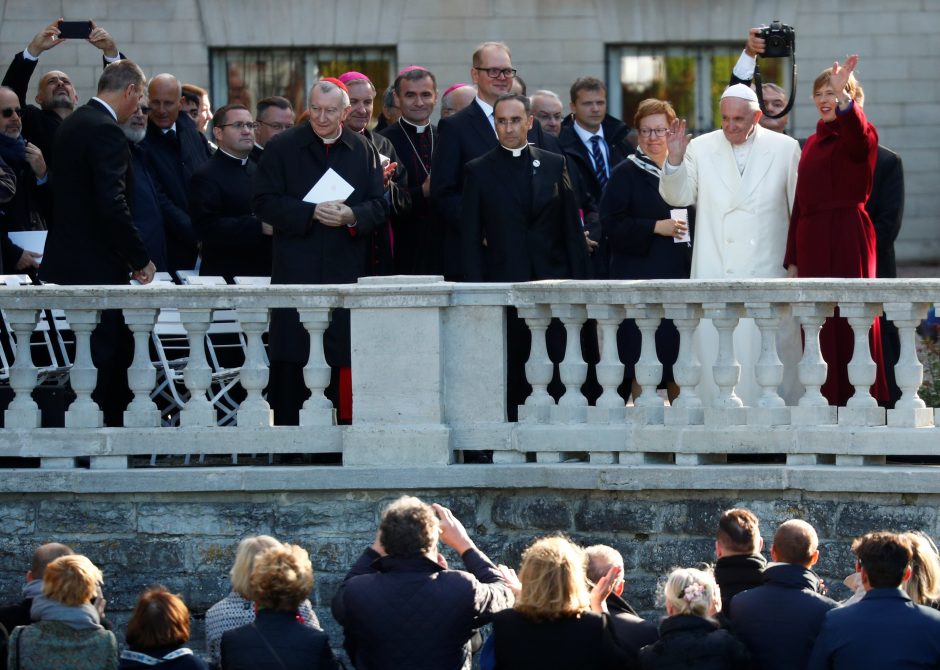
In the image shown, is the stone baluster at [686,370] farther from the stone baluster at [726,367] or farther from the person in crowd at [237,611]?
the person in crowd at [237,611]

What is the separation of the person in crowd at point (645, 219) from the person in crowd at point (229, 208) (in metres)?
1.96

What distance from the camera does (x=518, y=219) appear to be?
419 inches

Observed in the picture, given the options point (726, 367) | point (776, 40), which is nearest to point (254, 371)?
point (726, 367)

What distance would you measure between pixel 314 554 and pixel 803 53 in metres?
8.44

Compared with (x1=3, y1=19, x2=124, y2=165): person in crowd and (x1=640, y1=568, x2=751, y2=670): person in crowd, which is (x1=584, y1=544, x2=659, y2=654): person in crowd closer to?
(x1=640, y1=568, x2=751, y2=670): person in crowd

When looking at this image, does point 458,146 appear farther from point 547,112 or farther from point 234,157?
point 547,112

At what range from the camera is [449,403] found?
9656 millimetres

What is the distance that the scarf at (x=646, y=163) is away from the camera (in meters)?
11.0

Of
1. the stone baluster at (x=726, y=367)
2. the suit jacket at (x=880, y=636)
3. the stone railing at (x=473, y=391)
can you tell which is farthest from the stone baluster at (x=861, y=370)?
the suit jacket at (x=880, y=636)

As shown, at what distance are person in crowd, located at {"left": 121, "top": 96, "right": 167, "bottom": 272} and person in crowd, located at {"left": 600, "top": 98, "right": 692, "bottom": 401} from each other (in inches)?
105

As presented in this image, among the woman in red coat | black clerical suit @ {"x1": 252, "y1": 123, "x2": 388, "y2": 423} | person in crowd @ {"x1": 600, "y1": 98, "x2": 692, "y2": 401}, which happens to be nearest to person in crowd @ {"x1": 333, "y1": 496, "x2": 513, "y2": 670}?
black clerical suit @ {"x1": 252, "y1": 123, "x2": 388, "y2": 423}

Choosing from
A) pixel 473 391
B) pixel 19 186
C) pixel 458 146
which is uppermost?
pixel 458 146

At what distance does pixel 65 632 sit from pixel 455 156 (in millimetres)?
4290

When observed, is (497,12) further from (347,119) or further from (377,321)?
(377,321)
